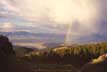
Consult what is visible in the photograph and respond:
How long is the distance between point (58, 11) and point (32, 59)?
796mm

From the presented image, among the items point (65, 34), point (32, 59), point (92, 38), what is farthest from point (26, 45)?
point (92, 38)

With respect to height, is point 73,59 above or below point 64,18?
below

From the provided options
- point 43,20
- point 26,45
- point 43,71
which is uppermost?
point 43,20

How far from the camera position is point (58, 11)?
18.7 feet

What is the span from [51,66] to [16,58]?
51cm

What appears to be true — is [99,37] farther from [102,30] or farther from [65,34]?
[65,34]

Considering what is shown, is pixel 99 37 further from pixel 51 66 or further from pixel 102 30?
pixel 51 66

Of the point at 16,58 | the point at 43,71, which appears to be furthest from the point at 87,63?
the point at 16,58

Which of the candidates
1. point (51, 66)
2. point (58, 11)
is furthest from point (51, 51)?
point (58, 11)

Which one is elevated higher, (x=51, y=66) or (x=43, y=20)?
(x=43, y=20)

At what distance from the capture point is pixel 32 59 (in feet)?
18.2

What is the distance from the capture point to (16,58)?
552 cm

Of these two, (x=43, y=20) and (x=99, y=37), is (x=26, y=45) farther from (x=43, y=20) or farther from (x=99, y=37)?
(x=99, y=37)

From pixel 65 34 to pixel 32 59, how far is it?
61 centimetres
